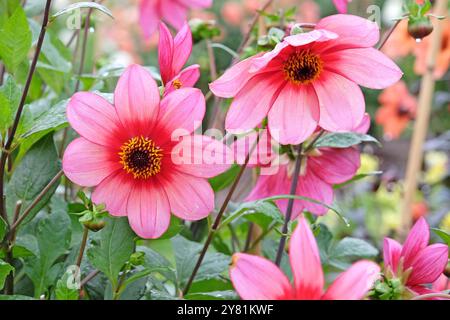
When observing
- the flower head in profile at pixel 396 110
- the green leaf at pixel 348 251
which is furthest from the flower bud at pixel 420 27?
the flower head in profile at pixel 396 110

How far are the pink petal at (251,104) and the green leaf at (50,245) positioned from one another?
15 cm

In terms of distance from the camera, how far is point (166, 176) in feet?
1.52

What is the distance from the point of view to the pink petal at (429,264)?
0.46 meters

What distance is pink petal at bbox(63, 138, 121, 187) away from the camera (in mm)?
439

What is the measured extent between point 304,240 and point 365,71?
0.48ft

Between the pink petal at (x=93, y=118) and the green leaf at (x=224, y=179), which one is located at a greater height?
the green leaf at (x=224, y=179)

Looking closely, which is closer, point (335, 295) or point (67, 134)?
point (335, 295)

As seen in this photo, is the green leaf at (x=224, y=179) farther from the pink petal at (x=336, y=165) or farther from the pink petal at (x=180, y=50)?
the pink petal at (x=180, y=50)

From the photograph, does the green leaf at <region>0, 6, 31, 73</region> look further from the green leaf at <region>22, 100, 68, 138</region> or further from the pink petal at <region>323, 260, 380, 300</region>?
the pink petal at <region>323, 260, 380, 300</region>

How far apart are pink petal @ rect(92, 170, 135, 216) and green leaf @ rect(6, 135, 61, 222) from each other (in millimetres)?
81

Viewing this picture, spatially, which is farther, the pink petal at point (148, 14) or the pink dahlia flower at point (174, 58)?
the pink petal at point (148, 14)
